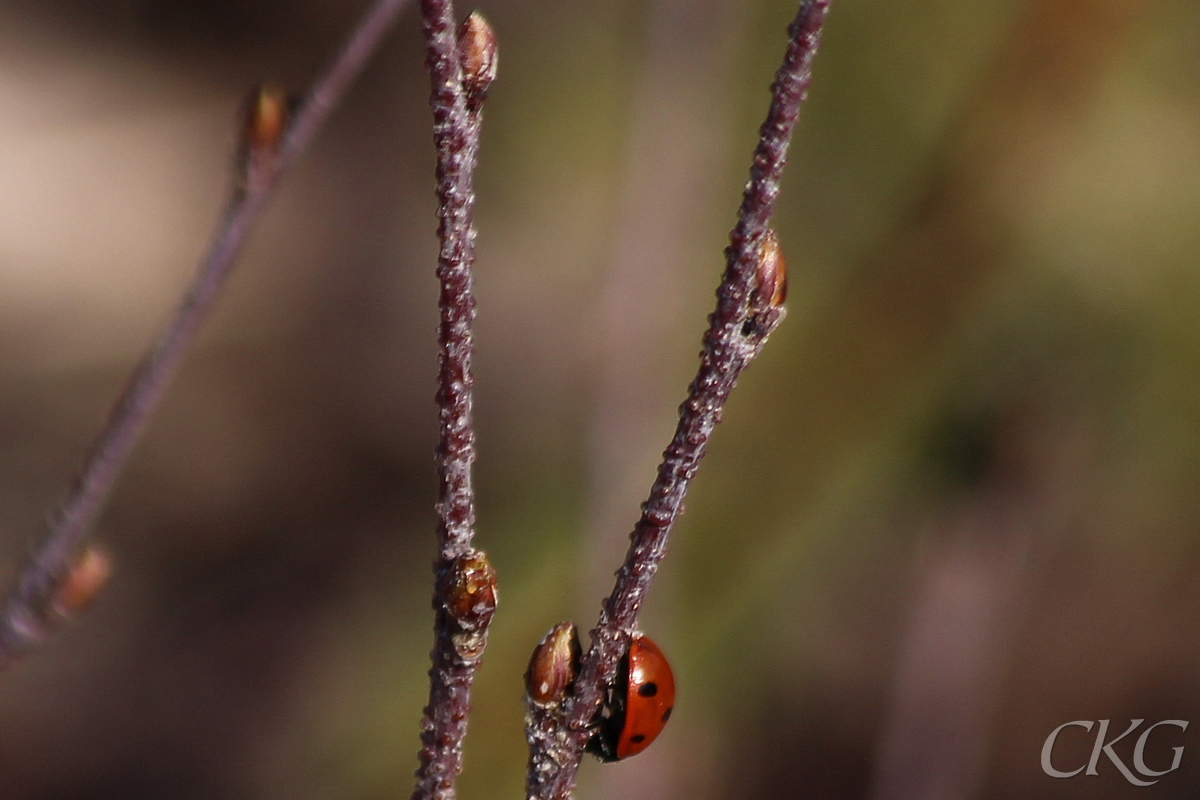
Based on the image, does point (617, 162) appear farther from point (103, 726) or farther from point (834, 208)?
point (103, 726)

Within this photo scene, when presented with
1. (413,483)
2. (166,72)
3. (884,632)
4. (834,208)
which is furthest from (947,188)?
(166,72)

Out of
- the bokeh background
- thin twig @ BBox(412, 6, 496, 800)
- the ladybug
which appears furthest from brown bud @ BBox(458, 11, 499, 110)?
the bokeh background

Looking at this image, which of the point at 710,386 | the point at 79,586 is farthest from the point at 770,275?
the point at 79,586

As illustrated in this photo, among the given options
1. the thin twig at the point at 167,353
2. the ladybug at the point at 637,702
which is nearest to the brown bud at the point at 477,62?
the thin twig at the point at 167,353

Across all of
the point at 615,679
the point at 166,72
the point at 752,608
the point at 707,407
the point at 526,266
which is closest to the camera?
the point at 707,407

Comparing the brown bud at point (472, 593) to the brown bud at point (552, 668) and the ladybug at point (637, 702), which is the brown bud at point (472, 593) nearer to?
the brown bud at point (552, 668)

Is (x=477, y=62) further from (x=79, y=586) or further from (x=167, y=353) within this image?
(x=79, y=586)

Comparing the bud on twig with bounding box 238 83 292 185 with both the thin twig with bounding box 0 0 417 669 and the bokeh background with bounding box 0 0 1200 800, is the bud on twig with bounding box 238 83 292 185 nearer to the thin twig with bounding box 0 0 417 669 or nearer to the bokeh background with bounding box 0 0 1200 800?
the thin twig with bounding box 0 0 417 669
